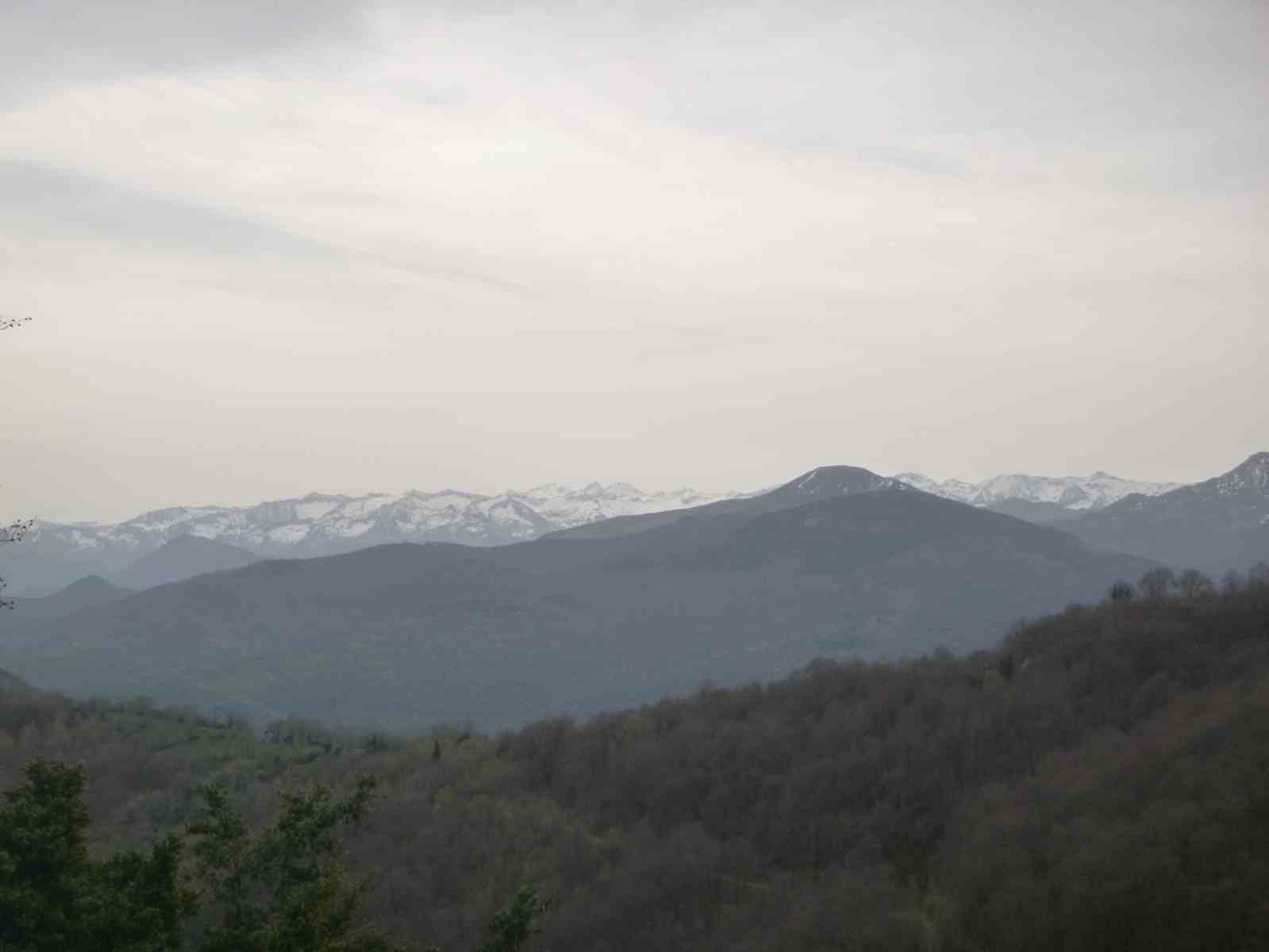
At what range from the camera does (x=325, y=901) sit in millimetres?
21641

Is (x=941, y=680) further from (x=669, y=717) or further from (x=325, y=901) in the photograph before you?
(x=325, y=901)

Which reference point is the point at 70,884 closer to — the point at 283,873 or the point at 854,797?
the point at 283,873

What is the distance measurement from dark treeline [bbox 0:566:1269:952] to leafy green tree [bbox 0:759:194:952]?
368 inches

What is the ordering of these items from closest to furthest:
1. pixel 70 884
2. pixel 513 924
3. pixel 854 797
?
pixel 513 924 → pixel 70 884 → pixel 854 797

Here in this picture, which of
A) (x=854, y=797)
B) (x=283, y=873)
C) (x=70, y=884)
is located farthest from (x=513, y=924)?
(x=854, y=797)

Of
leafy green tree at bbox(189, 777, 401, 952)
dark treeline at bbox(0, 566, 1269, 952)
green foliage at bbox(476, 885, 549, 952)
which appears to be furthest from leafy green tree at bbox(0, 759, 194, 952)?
dark treeline at bbox(0, 566, 1269, 952)

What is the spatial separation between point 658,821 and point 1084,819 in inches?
1075

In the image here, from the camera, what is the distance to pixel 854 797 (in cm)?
6444

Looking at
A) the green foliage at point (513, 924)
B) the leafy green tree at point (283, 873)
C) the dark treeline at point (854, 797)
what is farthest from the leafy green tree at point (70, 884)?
the dark treeline at point (854, 797)

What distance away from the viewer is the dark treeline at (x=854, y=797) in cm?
4262

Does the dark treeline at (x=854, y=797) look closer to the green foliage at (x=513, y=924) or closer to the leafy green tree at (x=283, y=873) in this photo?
the leafy green tree at (x=283, y=873)

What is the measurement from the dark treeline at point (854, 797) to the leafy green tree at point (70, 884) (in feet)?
30.6

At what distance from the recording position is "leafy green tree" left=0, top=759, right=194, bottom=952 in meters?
23.3

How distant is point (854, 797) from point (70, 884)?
45.3 metres
